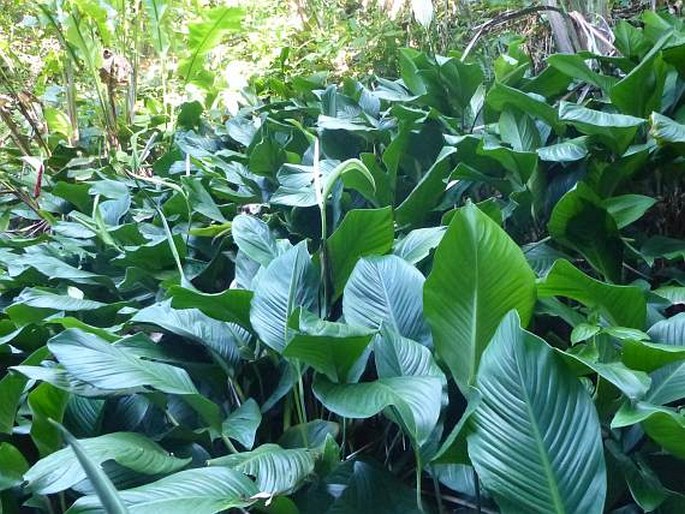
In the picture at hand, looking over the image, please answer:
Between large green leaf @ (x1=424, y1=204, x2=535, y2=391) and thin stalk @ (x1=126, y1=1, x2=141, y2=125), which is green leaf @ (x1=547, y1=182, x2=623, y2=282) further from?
thin stalk @ (x1=126, y1=1, x2=141, y2=125)

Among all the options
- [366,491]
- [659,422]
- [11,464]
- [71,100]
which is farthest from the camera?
[71,100]

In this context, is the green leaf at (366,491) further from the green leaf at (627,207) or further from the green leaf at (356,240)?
the green leaf at (627,207)

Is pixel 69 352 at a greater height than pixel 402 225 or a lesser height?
greater

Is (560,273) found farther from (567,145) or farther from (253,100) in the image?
(253,100)

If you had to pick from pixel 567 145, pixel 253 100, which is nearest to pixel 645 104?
pixel 567 145

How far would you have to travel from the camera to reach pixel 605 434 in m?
0.71

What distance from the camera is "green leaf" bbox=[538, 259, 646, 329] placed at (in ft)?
2.47

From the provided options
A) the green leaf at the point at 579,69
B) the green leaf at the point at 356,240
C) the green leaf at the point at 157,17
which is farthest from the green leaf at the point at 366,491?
the green leaf at the point at 157,17

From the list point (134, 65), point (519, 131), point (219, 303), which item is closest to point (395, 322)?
point (219, 303)

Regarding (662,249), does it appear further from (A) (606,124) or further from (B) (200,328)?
(B) (200,328)

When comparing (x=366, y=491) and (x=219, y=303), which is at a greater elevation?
(x=219, y=303)

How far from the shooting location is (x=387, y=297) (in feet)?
2.78

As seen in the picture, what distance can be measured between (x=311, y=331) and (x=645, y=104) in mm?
852

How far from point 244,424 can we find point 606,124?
759 millimetres
